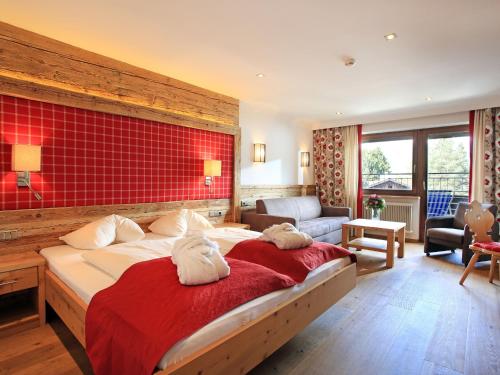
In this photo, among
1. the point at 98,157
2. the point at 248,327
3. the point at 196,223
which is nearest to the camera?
the point at 248,327

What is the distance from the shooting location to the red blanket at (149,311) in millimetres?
1215

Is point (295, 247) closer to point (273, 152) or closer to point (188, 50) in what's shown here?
point (188, 50)

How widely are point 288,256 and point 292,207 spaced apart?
263cm

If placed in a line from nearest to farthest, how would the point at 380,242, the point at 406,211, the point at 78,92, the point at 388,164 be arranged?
1. the point at 78,92
2. the point at 380,242
3. the point at 406,211
4. the point at 388,164

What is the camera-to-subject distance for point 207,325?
1.34 metres

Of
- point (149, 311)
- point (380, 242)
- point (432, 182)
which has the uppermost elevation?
point (432, 182)

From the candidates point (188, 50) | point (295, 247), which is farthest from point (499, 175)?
point (188, 50)

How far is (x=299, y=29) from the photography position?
92.4 inches

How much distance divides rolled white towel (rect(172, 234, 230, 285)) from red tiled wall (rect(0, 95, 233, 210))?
1559 millimetres

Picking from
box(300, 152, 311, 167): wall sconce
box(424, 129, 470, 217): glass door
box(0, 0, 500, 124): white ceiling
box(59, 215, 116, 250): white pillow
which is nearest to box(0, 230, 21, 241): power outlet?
box(59, 215, 116, 250): white pillow

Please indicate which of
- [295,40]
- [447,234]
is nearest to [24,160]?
[295,40]

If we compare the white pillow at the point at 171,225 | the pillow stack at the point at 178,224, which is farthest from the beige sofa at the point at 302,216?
the white pillow at the point at 171,225

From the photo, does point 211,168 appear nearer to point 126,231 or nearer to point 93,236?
point 126,231

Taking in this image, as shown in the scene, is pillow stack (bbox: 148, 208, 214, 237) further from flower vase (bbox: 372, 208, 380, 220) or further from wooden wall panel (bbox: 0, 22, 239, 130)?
flower vase (bbox: 372, 208, 380, 220)
